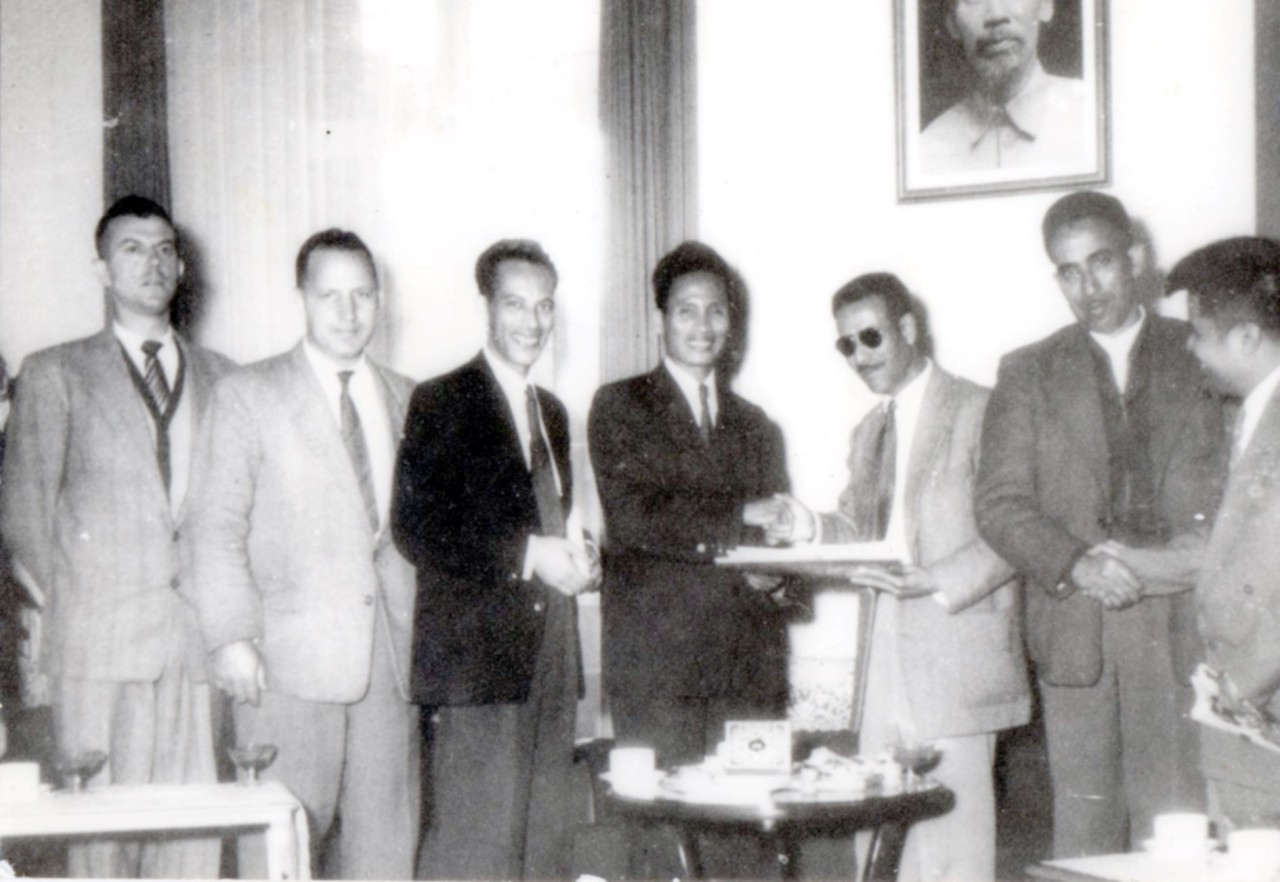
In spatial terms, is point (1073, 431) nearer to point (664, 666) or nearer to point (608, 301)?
point (664, 666)

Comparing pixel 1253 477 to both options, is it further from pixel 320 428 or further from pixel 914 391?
pixel 320 428

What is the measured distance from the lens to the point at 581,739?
4.08 meters

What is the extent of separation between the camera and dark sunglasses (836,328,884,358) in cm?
344

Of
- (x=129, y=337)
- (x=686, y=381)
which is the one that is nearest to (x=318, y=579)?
(x=129, y=337)

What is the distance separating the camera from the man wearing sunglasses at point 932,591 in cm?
325

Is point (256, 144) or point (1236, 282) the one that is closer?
point (1236, 282)

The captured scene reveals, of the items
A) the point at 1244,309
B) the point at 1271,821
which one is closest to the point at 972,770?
the point at 1271,821

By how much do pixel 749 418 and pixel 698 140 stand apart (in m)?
1.02

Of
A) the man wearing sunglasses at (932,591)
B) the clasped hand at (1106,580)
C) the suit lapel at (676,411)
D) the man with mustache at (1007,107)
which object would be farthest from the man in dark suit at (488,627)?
the man with mustache at (1007,107)

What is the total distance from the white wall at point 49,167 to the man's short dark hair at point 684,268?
1663mm

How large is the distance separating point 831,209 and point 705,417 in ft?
3.09

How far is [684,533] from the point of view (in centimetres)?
336

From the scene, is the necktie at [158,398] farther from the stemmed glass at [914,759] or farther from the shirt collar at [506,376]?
the stemmed glass at [914,759]

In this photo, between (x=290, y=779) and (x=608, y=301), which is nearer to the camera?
(x=290, y=779)
